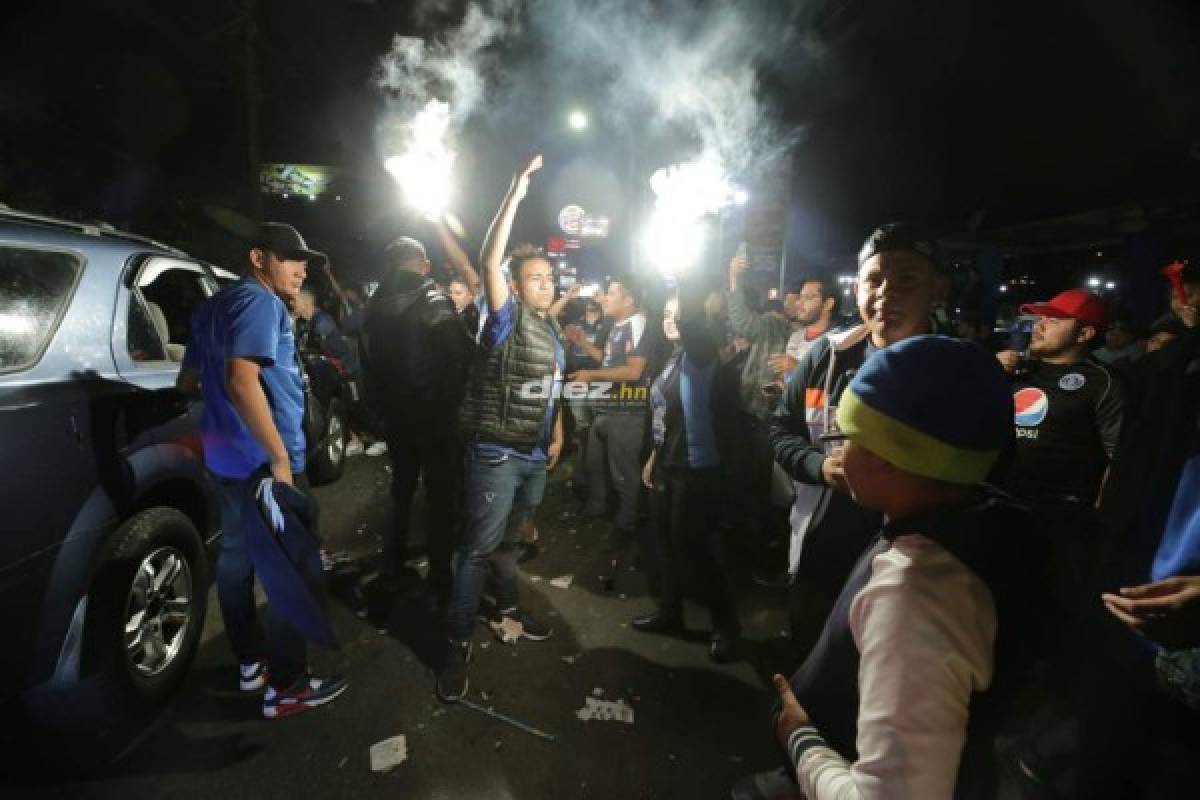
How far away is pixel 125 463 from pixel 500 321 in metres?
2.00

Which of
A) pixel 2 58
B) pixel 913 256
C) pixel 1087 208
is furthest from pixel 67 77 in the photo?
pixel 1087 208

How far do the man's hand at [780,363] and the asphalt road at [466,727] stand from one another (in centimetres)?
236

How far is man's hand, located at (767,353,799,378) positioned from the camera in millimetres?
5484

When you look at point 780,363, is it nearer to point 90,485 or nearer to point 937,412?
point 937,412

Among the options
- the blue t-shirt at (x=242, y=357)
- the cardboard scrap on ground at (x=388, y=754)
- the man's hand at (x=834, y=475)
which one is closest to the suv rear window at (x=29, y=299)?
the blue t-shirt at (x=242, y=357)

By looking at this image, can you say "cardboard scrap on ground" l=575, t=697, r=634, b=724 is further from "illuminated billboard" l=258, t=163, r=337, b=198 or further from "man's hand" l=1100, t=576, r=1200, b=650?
"illuminated billboard" l=258, t=163, r=337, b=198

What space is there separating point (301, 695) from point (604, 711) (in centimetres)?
164

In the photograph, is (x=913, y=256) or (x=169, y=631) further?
(x=169, y=631)

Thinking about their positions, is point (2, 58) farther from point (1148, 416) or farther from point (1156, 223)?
point (1156, 223)

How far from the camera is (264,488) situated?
263cm

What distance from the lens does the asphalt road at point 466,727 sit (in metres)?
2.57

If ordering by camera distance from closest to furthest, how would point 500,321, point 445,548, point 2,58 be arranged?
1. point 500,321
2. point 445,548
3. point 2,58

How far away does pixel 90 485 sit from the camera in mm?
2568

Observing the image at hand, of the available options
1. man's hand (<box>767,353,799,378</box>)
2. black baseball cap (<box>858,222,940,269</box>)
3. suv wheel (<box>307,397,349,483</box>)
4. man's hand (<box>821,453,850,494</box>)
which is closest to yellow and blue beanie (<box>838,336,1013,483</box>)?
man's hand (<box>821,453,850,494</box>)
